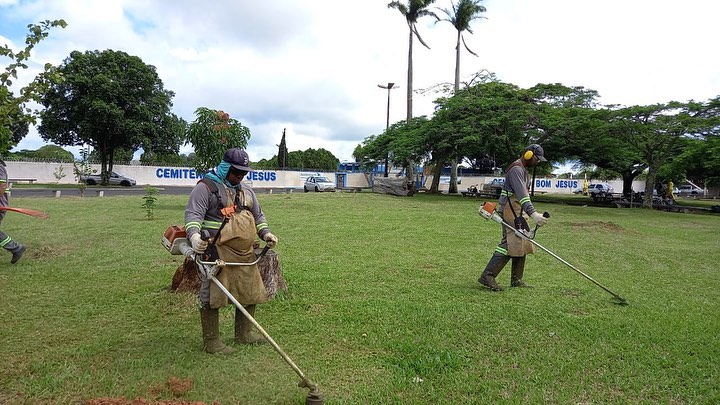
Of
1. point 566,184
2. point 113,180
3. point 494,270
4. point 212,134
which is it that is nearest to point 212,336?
point 494,270

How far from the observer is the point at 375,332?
420 centimetres

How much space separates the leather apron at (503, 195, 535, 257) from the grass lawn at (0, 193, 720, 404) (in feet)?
1.68

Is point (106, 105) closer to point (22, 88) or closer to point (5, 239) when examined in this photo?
point (5, 239)

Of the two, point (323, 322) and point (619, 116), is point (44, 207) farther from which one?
point (619, 116)

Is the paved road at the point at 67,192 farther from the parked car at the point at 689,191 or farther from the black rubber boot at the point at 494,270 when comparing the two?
the parked car at the point at 689,191

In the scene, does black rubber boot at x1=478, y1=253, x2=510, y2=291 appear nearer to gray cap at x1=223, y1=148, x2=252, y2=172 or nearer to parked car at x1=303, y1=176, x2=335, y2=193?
gray cap at x1=223, y1=148, x2=252, y2=172

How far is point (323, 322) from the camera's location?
4422 mm

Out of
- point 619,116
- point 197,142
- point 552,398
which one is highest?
point 619,116

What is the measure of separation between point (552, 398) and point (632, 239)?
9.71 meters

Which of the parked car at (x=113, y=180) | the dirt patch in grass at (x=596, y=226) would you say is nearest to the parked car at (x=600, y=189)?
the dirt patch in grass at (x=596, y=226)

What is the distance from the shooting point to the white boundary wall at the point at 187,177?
108ft

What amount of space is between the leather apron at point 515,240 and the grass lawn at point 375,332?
51 centimetres

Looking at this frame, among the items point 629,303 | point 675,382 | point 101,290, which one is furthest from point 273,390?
point 629,303

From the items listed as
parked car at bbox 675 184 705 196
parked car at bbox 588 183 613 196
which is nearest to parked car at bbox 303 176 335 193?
parked car at bbox 588 183 613 196
